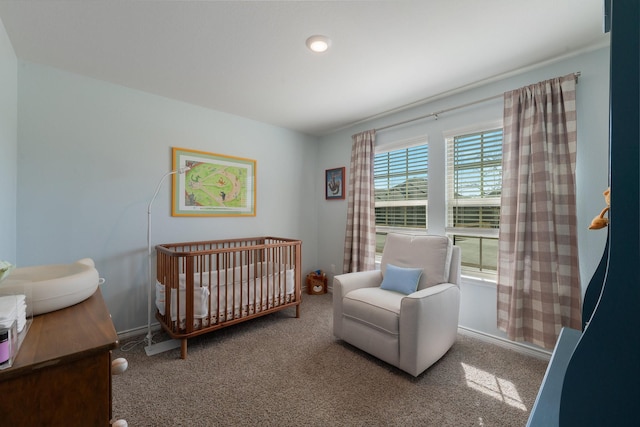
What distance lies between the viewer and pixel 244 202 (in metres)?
3.32

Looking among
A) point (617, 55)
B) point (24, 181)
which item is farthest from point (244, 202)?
point (617, 55)

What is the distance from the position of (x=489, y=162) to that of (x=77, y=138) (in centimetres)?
366

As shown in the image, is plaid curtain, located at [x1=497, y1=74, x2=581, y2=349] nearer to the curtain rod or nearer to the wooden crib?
the curtain rod

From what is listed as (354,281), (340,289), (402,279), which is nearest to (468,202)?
(402,279)

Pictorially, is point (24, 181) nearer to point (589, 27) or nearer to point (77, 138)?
point (77, 138)

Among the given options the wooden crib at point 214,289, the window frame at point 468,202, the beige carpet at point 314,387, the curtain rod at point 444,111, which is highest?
the curtain rod at point 444,111

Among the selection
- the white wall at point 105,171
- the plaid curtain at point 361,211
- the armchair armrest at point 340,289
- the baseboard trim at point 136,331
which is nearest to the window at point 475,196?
the plaid curtain at point 361,211

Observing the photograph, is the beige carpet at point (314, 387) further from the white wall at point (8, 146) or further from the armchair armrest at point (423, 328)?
the white wall at point (8, 146)

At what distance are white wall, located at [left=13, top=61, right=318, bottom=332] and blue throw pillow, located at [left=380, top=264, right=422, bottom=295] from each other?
6.32 ft

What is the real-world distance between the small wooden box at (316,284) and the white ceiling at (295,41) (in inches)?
95.1

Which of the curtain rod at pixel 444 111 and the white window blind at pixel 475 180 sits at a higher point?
the curtain rod at pixel 444 111

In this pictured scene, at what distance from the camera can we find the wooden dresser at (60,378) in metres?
0.61

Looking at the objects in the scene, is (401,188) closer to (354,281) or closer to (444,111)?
(444,111)

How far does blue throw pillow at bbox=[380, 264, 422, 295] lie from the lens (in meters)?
2.25
